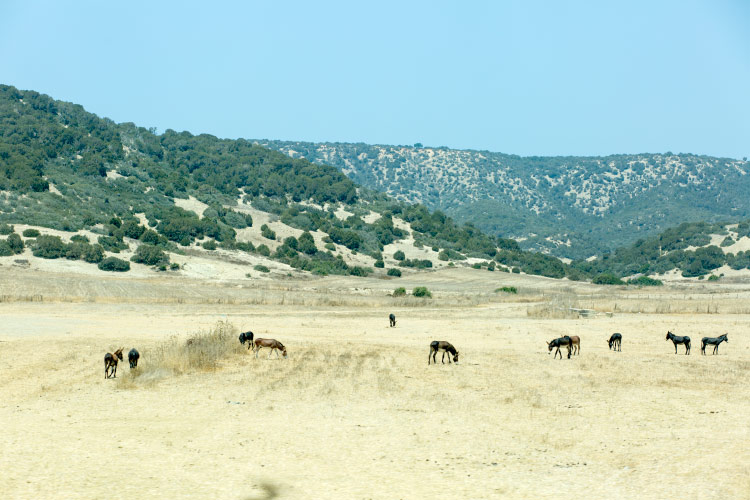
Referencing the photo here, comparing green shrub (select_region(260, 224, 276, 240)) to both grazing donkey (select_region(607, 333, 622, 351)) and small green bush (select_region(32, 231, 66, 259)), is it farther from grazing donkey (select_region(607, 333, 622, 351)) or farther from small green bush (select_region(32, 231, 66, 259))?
grazing donkey (select_region(607, 333, 622, 351))

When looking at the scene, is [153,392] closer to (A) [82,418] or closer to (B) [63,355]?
(A) [82,418]

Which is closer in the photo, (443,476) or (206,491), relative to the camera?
(206,491)

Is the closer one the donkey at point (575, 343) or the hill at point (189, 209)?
the donkey at point (575, 343)

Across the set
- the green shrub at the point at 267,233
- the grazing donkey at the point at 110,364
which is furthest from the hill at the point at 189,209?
the grazing donkey at the point at 110,364

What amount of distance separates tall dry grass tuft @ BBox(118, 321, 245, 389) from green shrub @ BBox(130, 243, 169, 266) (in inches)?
2086

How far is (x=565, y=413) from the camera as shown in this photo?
17.2 m

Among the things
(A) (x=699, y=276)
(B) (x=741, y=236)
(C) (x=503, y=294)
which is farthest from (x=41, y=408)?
(B) (x=741, y=236)

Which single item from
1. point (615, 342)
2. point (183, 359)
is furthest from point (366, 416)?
point (615, 342)

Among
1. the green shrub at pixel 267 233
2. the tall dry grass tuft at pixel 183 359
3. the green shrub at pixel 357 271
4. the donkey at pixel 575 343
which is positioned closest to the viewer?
the tall dry grass tuft at pixel 183 359

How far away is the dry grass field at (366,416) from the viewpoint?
1162 cm

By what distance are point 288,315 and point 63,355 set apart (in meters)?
21.7

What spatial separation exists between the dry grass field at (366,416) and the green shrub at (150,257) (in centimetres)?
4051

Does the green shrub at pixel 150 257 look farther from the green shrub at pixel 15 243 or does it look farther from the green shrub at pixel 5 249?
the green shrub at pixel 5 249

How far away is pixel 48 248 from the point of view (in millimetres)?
73438
